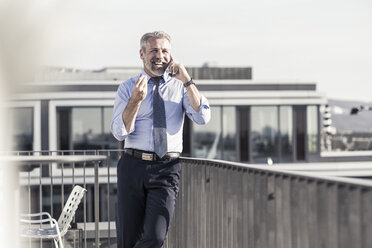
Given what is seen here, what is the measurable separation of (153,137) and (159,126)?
0.09m

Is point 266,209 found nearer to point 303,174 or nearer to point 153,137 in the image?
point 303,174

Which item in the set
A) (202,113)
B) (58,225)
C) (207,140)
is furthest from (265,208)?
(207,140)

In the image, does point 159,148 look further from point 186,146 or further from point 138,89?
point 186,146

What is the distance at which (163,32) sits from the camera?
17.3 feet

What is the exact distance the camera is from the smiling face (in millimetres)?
5160

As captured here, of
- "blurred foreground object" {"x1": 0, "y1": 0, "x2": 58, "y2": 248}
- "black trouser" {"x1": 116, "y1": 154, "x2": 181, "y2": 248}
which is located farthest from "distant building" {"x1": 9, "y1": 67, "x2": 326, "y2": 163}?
"black trouser" {"x1": 116, "y1": 154, "x2": 181, "y2": 248}

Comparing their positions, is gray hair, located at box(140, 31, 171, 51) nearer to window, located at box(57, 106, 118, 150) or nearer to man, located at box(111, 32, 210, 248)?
man, located at box(111, 32, 210, 248)

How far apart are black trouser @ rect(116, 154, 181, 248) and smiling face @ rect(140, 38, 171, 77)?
0.64 m

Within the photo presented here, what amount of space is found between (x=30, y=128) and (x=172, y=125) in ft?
113

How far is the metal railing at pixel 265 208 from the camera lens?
10.8 feet

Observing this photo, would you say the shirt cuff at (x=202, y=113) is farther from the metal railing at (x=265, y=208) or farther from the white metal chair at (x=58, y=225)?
the white metal chair at (x=58, y=225)

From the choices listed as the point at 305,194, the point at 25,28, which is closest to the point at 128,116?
the point at 305,194

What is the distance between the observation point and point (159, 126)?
5.27 m

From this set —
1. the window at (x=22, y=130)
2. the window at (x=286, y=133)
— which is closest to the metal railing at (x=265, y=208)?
the window at (x=22, y=130)
